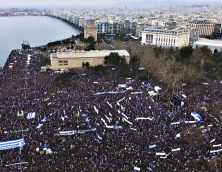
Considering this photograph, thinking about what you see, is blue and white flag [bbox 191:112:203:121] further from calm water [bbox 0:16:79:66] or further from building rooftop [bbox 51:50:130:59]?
calm water [bbox 0:16:79:66]

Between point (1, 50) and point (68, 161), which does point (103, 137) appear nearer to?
point (68, 161)

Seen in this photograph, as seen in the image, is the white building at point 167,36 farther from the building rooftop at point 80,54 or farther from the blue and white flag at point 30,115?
the blue and white flag at point 30,115

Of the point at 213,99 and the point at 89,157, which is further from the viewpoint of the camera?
the point at 213,99

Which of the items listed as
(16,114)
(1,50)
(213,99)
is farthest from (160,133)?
(1,50)

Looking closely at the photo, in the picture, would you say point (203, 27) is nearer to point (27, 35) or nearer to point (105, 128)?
point (27, 35)

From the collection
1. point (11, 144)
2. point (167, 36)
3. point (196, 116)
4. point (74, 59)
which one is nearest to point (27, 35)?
point (167, 36)

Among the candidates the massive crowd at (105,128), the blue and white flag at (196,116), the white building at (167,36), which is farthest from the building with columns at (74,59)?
the blue and white flag at (196,116)
